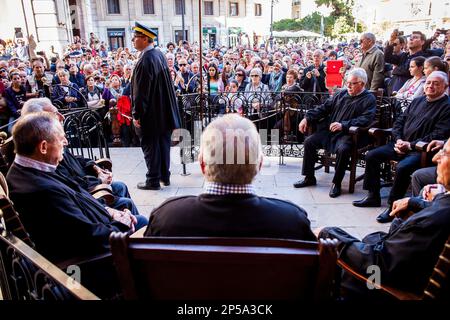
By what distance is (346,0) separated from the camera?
44.3m

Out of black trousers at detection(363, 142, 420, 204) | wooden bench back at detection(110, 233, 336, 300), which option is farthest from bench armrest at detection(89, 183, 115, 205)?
black trousers at detection(363, 142, 420, 204)

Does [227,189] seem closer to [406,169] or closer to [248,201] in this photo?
[248,201]

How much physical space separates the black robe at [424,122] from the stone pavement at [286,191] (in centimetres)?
84

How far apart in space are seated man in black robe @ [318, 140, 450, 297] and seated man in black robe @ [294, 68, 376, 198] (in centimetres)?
255

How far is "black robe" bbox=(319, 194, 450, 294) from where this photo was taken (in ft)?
5.61

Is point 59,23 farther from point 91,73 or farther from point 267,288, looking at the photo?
point 267,288

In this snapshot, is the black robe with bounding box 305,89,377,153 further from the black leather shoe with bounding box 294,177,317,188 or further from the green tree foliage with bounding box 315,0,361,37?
the green tree foliage with bounding box 315,0,361,37

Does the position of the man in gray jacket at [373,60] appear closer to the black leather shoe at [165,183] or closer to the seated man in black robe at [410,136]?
the seated man in black robe at [410,136]

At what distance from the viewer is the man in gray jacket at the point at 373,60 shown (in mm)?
6109

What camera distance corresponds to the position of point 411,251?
1.75m

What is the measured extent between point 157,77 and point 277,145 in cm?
275

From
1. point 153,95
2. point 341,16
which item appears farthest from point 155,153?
point 341,16

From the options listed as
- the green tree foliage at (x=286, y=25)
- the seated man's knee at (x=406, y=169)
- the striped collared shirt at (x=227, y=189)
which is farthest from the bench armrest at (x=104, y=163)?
the green tree foliage at (x=286, y=25)
